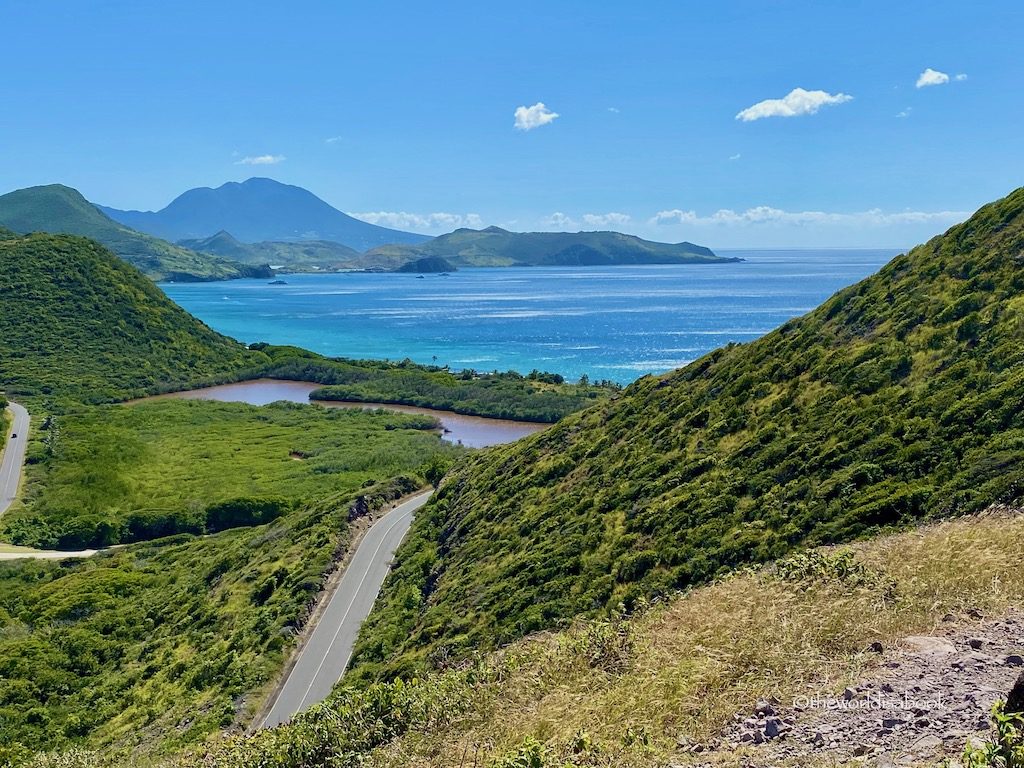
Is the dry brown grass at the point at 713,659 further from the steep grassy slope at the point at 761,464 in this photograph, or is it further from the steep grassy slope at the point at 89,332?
the steep grassy slope at the point at 89,332

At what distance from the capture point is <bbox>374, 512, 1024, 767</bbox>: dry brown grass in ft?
25.0

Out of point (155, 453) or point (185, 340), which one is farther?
point (185, 340)

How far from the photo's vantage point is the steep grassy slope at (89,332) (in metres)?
104

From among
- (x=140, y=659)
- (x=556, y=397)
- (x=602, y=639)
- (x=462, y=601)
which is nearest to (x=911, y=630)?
(x=602, y=639)

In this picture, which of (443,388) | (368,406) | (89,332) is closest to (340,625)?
(368,406)

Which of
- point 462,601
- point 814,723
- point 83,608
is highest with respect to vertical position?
point 814,723

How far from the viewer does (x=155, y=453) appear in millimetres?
72875

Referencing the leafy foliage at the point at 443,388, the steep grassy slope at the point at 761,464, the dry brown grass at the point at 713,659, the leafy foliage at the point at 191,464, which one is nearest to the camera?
the dry brown grass at the point at 713,659

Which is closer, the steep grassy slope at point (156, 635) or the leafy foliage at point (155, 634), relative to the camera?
the steep grassy slope at point (156, 635)

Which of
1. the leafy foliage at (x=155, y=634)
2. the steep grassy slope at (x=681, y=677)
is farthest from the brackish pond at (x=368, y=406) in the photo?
the steep grassy slope at (x=681, y=677)

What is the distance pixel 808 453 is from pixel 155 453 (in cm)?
6934

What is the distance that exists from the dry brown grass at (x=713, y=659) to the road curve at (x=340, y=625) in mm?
8992

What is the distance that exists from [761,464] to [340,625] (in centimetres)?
1606

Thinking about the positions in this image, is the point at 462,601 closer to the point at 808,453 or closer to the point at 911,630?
the point at 808,453
